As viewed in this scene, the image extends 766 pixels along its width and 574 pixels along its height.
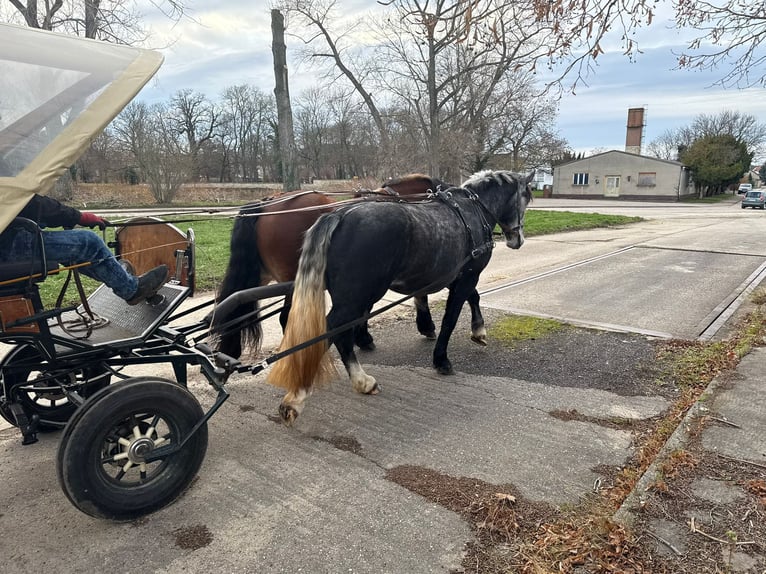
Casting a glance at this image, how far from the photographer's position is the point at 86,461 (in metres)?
2.39

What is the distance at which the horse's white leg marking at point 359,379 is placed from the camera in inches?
159

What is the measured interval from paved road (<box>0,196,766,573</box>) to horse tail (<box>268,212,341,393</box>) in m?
0.40

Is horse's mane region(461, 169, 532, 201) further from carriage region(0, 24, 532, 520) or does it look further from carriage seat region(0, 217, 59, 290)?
carriage seat region(0, 217, 59, 290)

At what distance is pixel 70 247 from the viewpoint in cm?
268

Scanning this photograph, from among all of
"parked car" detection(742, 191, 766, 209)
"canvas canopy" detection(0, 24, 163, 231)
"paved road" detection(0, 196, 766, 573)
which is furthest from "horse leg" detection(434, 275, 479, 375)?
"parked car" detection(742, 191, 766, 209)

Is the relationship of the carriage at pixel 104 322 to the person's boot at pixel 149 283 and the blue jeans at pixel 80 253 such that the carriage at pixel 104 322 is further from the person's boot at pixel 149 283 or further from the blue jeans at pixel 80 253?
the person's boot at pixel 149 283

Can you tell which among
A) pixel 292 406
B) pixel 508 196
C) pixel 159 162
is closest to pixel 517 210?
pixel 508 196

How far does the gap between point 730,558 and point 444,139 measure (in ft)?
74.3

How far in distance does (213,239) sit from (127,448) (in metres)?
10.7

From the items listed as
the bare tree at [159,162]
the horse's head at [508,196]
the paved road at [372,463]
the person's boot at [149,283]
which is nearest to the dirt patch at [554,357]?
the paved road at [372,463]

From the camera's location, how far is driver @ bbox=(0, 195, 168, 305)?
8.34ft

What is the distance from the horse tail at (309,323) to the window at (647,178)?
56471 millimetres

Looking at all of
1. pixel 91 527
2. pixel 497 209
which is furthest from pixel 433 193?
pixel 91 527

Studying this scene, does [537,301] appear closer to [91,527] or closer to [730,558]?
[730,558]
